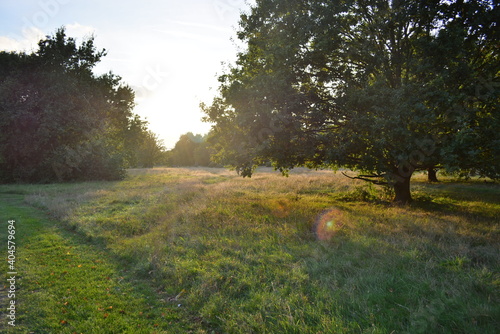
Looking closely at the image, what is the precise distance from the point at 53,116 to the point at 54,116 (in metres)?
0.09

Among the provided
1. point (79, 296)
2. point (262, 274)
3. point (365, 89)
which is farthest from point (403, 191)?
point (79, 296)

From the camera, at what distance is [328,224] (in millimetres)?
9492

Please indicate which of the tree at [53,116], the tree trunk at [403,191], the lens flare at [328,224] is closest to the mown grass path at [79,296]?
the lens flare at [328,224]

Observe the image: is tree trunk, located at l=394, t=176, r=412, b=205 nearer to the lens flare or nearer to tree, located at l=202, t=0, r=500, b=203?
tree, located at l=202, t=0, r=500, b=203

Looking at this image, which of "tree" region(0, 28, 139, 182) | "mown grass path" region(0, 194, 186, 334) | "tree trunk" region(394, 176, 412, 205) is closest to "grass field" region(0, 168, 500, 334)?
"mown grass path" region(0, 194, 186, 334)

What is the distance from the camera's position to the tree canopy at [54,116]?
28172mm

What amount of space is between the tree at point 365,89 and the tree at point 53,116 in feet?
74.6

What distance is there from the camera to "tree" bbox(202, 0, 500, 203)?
9508mm

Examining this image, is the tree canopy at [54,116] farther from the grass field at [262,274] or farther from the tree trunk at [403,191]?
the tree trunk at [403,191]

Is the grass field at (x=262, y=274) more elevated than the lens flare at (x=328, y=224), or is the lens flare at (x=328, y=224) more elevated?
the lens flare at (x=328, y=224)

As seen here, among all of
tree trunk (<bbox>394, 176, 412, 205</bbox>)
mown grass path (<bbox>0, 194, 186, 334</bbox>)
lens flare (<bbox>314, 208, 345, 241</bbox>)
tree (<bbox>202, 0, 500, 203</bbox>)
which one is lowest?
mown grass path (<bbox>0, 194, 186, 334</bbox>)

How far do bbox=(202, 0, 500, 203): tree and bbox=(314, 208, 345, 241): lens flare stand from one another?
253cm

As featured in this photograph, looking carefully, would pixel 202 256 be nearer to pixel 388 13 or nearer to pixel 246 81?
pixel 246 81

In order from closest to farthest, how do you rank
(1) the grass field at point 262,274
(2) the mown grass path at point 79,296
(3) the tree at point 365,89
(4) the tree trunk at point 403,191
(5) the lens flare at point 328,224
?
1. (1) the grass field at point 262,274
2. (2) the mown grass path at point 79,296
3. (5) the lens flare at point 328,224
4. (3) the tree at point 365,89
5. (4) the tree trunk at point 403,191
